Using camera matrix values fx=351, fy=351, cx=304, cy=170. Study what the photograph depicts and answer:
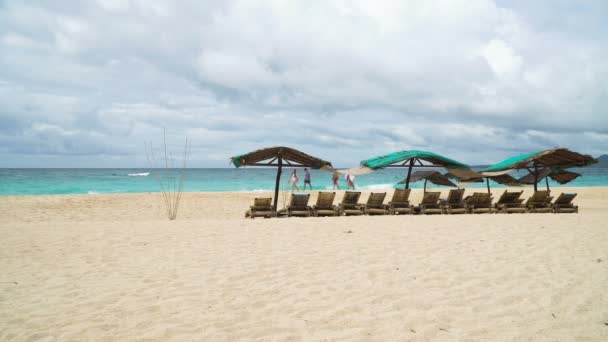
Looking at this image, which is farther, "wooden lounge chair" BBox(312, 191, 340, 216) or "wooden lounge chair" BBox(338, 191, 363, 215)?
"wooden lounge chair" BBox(338, 191, 363, 215)

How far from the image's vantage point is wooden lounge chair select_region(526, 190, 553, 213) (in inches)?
455

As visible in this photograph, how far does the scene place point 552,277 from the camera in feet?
13.4

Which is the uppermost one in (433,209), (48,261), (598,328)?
(433,209)

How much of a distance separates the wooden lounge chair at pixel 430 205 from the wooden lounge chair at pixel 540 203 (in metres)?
3.13

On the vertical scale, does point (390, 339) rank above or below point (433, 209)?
below

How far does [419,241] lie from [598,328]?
11.1 feet

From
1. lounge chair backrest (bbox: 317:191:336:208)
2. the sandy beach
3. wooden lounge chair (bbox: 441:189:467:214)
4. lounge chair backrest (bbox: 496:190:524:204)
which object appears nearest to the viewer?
the sandy beach

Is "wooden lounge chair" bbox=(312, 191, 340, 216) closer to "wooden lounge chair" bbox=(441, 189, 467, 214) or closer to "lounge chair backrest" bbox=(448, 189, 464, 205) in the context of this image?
"wooden lounge chair" bbox=(441, 189, 467, 214)

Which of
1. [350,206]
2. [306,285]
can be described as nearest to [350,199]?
[350,206]

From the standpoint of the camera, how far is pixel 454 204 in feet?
37.6

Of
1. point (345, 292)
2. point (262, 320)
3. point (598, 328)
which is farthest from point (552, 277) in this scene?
point (262, 320)

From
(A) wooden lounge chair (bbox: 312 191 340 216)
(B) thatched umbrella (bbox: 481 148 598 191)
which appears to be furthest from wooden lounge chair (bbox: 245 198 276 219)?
(B) thatched umbrella (bbox: 481 148 598 191)

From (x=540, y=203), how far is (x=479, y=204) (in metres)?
2.12

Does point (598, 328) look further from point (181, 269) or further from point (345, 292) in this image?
point (181, 269)
